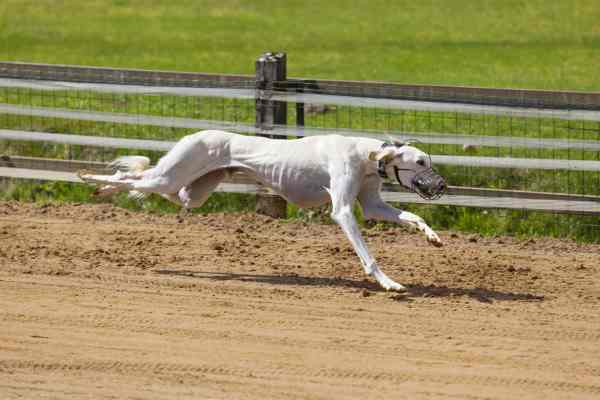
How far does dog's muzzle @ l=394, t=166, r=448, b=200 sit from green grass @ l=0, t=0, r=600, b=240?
2437mm

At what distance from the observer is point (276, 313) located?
27.9 feet

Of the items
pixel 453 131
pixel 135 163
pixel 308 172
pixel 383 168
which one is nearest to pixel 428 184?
pixel 383 168

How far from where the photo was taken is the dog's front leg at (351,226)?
9.00 m

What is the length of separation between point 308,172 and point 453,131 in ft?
14.7

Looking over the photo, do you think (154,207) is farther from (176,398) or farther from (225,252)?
(176,398)

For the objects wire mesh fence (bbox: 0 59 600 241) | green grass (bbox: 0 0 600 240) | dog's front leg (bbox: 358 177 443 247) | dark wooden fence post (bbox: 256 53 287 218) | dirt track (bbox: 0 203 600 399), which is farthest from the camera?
green grass (bbox: 0 0 600 240)

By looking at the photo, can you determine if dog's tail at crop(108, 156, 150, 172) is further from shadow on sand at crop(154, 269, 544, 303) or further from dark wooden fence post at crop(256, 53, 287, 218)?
dark wooden fence post at crop(256, 53, 287, 218)

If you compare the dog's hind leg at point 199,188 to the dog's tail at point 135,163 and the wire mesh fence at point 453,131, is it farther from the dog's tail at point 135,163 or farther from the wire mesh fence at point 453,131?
the wire mesh fence at point 453,131

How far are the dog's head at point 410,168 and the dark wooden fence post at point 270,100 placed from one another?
2.80m

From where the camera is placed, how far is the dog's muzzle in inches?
348

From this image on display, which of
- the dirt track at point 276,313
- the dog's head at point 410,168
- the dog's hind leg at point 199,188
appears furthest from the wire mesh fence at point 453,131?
the dog's hind leg at point 199,188

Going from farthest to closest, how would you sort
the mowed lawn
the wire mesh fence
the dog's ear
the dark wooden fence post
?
the mowed lawn → the dark wooden fence post → the wire mesh fence → the dog's ear

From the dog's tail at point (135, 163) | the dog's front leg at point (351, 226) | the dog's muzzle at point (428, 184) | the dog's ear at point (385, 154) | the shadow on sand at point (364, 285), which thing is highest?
the dog's ear at point (385, 154)

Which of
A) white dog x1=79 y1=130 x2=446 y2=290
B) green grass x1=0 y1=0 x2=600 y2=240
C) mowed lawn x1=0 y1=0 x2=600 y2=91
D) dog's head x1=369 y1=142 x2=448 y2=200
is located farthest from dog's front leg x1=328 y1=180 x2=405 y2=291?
mowed lawn x1=0 y1=0 x2=600 y2=91
